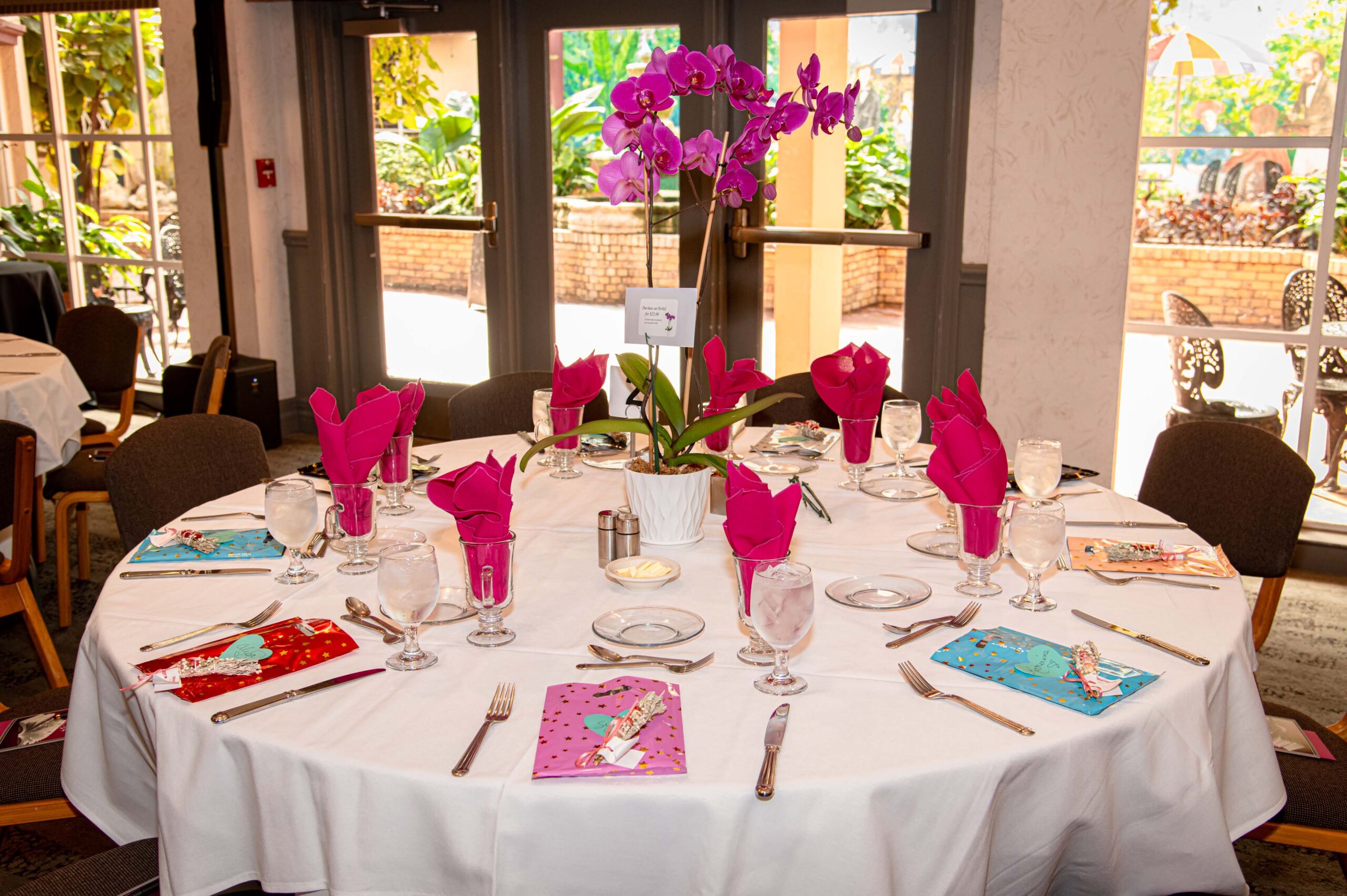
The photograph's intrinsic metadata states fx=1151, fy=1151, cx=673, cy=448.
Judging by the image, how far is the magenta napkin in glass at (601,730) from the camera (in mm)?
1263

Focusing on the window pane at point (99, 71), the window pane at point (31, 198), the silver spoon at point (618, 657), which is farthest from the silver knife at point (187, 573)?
the window pane at point (31, 198)

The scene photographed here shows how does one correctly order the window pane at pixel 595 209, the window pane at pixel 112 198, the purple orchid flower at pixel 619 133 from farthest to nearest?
the window pane at pixel 112 198 < the window pane at pixel 595 209 < the purple orchid flower at pixel 619 133

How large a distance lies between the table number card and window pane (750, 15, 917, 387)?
2.39 meters

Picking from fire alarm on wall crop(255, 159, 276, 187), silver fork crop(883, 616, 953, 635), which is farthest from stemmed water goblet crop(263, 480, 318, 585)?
fire alarm on wall crop(255, 159, 276, 187)

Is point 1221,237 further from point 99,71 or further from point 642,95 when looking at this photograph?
point 99,71

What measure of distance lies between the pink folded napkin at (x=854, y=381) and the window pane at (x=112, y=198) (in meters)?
4.99

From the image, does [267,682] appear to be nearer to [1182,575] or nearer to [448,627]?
[448,627]

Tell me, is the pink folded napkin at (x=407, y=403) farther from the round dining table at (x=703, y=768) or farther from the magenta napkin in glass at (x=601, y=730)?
the magenta napkin in glass at (x=601, y=730)

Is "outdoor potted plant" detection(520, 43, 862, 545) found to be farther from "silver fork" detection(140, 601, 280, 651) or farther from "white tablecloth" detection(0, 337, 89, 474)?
"white tablecloth" detection(0, 337, 89, 474)

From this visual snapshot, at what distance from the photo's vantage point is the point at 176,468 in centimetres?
246

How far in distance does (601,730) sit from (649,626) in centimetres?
32

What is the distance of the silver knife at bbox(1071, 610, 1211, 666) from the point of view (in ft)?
5.05

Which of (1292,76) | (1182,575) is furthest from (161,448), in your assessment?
(1292,76)

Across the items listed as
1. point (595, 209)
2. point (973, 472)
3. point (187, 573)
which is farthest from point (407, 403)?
point (595, 209)
